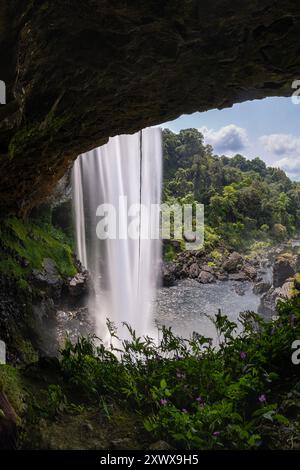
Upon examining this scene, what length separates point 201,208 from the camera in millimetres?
→ 47531

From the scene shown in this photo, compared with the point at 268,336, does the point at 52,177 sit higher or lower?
higher

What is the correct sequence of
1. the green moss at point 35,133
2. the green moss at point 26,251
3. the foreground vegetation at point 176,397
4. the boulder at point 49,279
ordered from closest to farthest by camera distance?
the foreground vegetation at point 176,397 < the green moss at point 35,133 < the green moss at point 26,251 < the boulder at point 49,279

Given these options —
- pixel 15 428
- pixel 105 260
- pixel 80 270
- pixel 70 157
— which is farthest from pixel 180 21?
pixel 105 260

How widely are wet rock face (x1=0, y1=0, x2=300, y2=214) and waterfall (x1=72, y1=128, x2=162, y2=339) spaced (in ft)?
32.9

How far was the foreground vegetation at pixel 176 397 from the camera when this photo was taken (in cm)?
256

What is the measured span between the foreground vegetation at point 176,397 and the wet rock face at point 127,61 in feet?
8.96

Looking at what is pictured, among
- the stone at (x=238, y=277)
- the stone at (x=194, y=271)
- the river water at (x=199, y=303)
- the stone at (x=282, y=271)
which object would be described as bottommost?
the river water at (x=199, y=303)

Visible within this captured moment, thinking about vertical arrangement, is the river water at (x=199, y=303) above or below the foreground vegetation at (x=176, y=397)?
below

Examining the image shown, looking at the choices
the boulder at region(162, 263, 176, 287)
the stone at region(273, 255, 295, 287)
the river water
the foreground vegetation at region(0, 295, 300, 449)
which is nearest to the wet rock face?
the foreground vegetation at region(0, 295, 300, 449)

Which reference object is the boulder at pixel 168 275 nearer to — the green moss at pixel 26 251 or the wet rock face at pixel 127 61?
the green moss at pixel 26 251

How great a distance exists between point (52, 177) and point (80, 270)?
5.63 meters

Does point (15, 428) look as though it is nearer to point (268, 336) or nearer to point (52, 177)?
point (268, 336)

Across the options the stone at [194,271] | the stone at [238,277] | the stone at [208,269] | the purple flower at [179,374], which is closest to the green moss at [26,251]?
the purple flower at [179,374]

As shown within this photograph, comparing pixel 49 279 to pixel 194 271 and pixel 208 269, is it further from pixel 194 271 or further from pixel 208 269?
pixel 208 269
